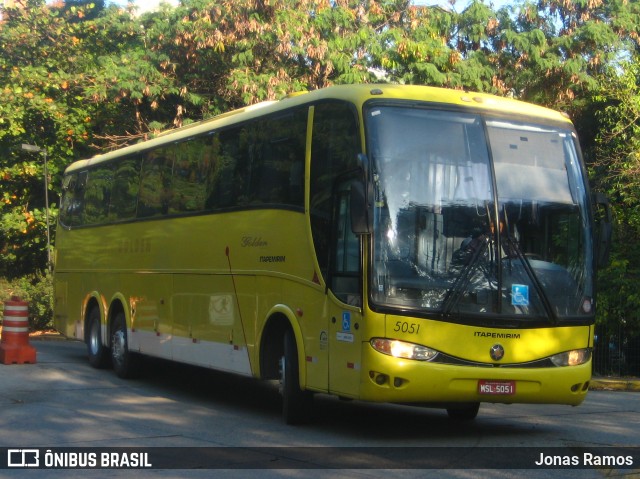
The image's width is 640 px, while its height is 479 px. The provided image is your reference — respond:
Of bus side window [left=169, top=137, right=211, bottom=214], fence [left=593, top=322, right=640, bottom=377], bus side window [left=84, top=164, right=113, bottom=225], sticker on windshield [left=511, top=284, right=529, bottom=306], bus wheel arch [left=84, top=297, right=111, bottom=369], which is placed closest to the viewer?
sticker on windshield [left=511, top=284, right=529, bottom=306]

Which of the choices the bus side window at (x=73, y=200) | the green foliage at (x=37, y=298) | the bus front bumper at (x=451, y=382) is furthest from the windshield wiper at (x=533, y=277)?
the green foliage at (x=37, y=298)

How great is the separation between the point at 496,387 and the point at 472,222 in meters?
1.65

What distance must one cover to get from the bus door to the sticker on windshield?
1.56 m

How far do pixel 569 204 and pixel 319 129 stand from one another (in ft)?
9.21

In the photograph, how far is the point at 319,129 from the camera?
432 inches

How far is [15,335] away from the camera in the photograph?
17328 millimetres

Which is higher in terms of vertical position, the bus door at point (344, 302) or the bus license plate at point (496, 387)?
the bus door at point (344, 302)

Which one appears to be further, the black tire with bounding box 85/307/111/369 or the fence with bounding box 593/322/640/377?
the fence with bounding box 593/322/640/377

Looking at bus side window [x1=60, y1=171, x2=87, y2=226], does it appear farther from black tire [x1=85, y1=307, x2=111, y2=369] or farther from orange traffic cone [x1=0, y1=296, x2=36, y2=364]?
orange traffic cone [x1=0, y1=296, x2=36, y2=364]

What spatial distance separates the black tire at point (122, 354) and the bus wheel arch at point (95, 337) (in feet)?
1.47

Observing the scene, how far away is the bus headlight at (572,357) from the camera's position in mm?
10211

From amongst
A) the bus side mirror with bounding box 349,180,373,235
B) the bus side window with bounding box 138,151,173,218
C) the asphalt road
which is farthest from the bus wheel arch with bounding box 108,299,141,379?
the bus side mirror with bounding box 349,180,373,235

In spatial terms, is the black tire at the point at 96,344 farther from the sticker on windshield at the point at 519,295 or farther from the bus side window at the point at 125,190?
the sticker on windshield at the point at 519,295

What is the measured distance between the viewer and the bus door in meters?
9.84
